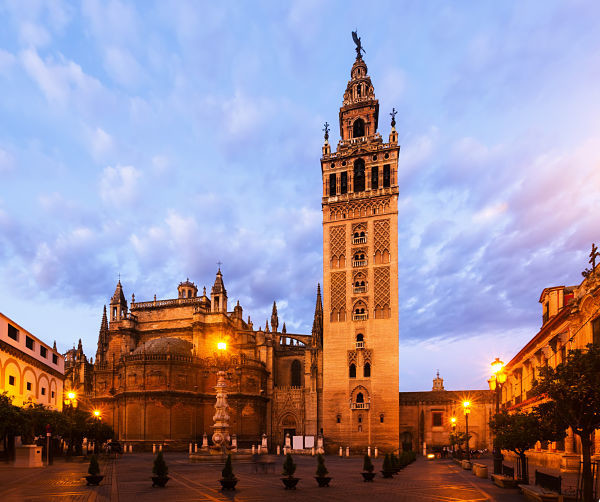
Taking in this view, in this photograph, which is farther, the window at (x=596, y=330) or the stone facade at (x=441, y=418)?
the stone facade at (x=441, y=418)

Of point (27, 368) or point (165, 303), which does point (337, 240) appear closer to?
point (165, 303)

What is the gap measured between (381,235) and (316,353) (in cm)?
1545

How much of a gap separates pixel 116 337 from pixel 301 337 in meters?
24.1

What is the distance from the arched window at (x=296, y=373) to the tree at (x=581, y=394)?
168 feet

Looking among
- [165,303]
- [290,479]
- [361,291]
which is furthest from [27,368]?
[361,291]

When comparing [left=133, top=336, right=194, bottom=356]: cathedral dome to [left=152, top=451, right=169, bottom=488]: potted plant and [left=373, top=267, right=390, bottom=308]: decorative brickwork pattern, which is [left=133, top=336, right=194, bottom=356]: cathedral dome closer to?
[left=373, top=267, right=390, bottom=308]: decorative brickwork pattern

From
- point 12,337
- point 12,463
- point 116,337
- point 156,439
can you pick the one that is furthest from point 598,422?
point 116,337

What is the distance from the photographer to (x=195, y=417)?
53.3m

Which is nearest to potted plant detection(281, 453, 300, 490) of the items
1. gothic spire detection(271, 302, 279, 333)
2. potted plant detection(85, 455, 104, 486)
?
potted plant detection(85, 455, 104, 486)

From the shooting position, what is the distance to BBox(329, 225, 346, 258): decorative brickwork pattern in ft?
186

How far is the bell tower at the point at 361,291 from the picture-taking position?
169 feet

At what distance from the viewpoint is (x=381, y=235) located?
55562mm

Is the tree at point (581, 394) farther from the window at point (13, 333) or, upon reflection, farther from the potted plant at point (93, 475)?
the window at point (13, 333)

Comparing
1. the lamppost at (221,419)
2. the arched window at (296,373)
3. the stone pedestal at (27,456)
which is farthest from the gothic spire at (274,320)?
the stone pedestal at (27,456)
